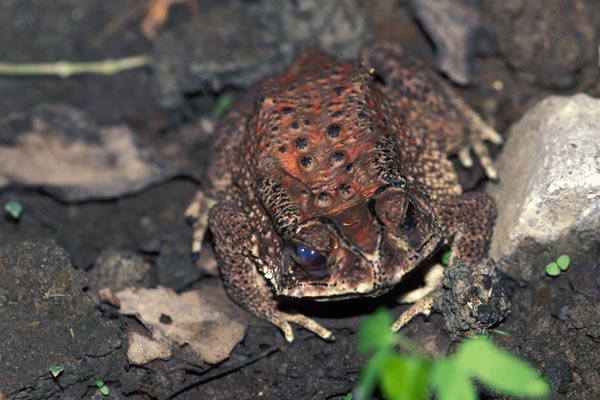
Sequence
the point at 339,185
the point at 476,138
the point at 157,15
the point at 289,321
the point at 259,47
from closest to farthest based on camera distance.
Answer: the point at 339,185 < the point at 289,321 < the point at 476,138 < the point at 259,47 < the point at 157,15

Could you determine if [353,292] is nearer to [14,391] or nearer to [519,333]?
[519,333]

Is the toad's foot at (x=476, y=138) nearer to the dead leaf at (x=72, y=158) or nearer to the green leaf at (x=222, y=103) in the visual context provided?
the green leaf at (x=222, y=103)

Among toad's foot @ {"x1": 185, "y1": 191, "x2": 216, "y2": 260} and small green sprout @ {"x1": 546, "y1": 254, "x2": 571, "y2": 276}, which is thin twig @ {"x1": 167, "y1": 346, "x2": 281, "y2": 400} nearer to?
toad's foot @ {"x1": 185, "y1": 191, "x2": 216, "y2": 260}

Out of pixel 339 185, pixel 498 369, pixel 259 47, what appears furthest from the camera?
pixel 259 47

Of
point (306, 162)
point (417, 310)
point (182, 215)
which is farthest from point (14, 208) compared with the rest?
point (417, 310)

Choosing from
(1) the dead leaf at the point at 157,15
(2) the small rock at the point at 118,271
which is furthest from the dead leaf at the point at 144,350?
(1) the dead leaf at the point at 157,15

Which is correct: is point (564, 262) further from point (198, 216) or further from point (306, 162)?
point (198, 216)

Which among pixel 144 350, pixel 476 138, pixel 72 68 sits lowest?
pixel 144 350

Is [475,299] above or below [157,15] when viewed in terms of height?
below
